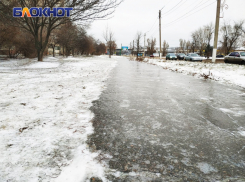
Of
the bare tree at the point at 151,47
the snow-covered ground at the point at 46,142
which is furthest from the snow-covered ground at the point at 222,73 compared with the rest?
the bare tree at the point at 151,47

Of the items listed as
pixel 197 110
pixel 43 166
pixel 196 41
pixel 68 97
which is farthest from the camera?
pixel 196 41

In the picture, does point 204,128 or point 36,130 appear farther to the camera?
point 204,128

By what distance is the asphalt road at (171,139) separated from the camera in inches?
70.3

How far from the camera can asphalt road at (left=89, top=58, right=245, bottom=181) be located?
179cm

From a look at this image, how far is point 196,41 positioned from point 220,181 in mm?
60142

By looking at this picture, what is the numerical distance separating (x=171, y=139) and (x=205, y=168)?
0.68 meters

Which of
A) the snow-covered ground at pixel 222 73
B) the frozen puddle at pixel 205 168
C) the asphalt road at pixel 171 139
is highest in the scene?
the snow-covered ground at pixel 222 73

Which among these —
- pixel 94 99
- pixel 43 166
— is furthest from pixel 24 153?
pixel 94 99

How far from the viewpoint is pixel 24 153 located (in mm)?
2033

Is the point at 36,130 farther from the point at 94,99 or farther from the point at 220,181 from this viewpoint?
the point at 220,181
